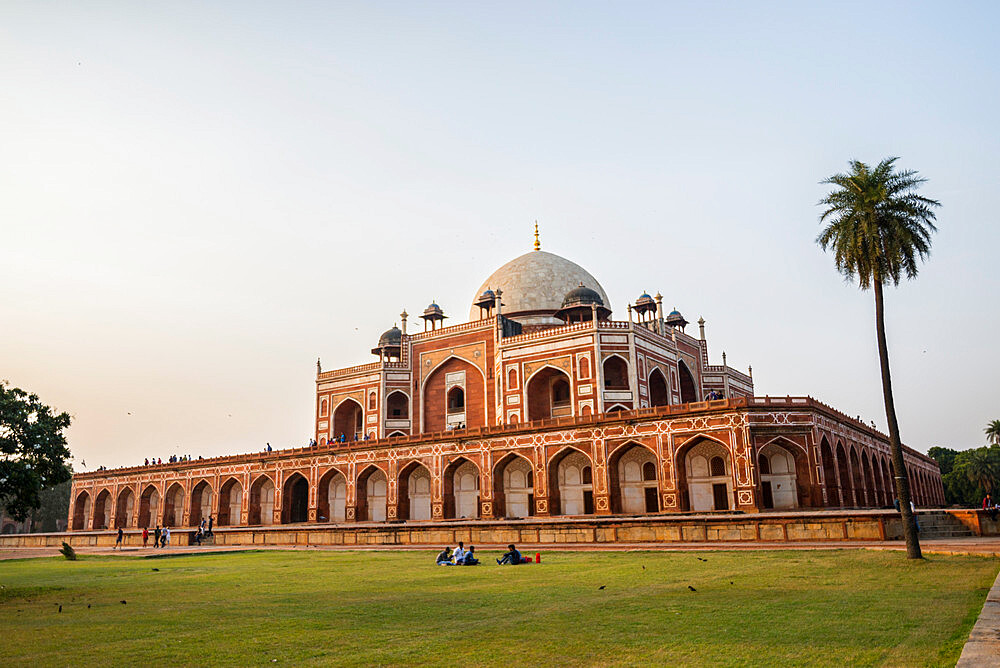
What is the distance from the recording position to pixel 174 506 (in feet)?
163

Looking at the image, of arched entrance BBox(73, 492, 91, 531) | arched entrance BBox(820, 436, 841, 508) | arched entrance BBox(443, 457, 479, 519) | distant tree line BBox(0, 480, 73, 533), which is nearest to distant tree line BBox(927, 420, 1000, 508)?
arched entrance BBox(820, 436, 841, 508)

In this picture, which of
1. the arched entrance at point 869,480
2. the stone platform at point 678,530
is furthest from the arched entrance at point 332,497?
the arched entrance at point 869,480

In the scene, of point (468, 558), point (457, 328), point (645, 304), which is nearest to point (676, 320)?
point (645, 304)

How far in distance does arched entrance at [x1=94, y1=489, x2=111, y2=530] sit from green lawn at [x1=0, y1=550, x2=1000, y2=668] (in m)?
45.2

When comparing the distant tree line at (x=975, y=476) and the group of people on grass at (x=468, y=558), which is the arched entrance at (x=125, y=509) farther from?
the distant tree line at (x=975, y=476)

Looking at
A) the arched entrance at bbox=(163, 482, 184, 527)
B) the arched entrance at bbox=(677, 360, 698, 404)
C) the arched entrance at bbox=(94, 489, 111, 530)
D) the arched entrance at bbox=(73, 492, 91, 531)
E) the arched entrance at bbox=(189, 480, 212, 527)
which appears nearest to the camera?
the arched entrance at bbox=(677, 360, 698, 404)

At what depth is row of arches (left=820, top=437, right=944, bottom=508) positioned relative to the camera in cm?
3048

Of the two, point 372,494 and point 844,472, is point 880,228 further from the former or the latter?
point 372,494

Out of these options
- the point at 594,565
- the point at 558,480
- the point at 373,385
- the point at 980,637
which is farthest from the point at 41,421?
the point at 373,385

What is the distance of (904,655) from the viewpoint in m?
5.55

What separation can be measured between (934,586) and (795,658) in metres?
5.37

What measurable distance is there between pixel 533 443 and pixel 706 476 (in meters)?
7.80

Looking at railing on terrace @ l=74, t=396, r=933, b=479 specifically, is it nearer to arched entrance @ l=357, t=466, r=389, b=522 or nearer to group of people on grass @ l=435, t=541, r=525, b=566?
arched entrance @ l=357, t=466, r=389, b=522

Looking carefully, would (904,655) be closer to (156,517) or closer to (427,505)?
(427,505)
